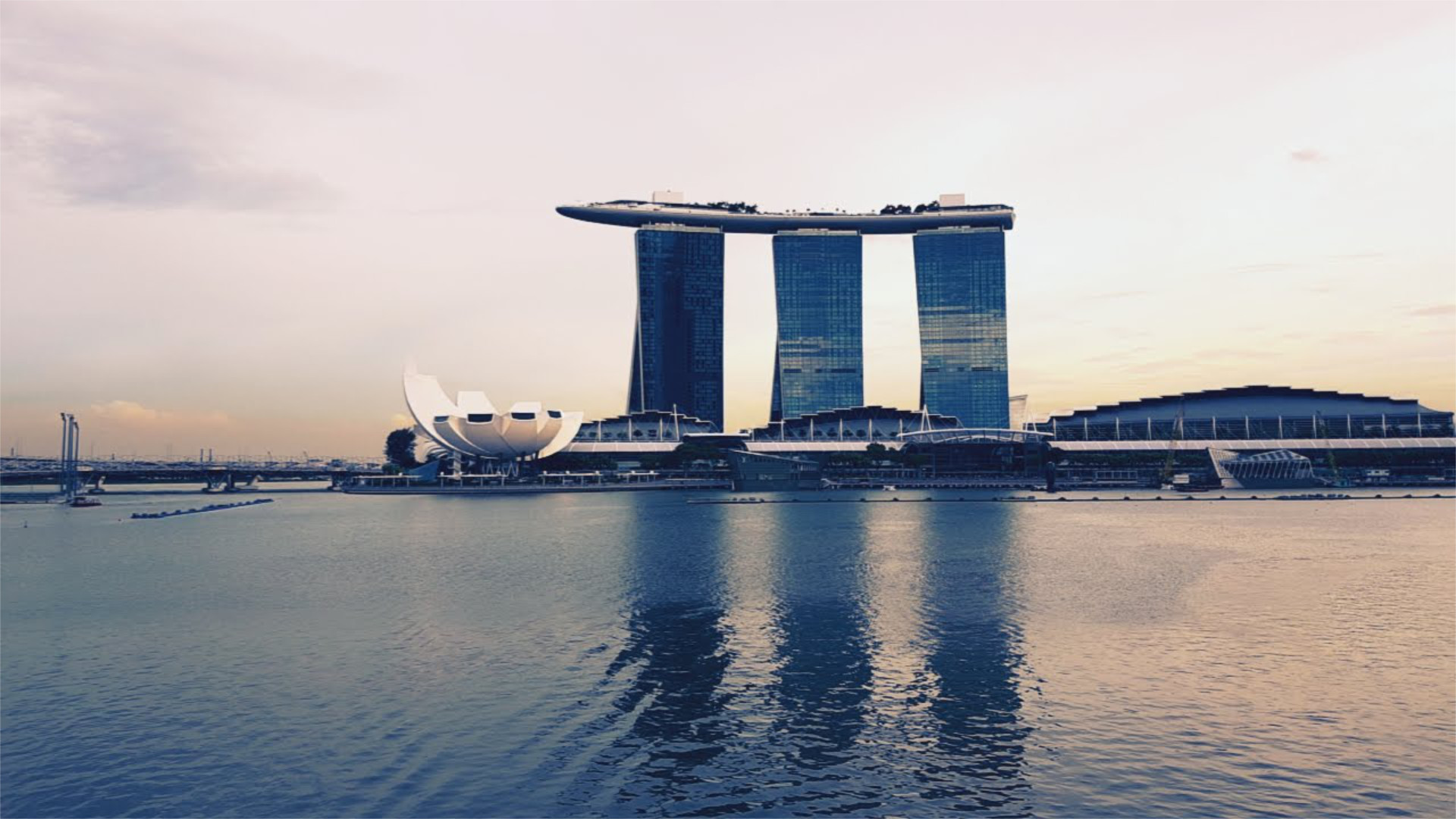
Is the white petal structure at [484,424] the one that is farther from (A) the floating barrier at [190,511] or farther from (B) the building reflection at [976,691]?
(B) the building reflection at [976,691]

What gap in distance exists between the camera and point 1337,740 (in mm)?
20922

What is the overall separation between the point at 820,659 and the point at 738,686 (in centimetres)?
409

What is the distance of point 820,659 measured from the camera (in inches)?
1128

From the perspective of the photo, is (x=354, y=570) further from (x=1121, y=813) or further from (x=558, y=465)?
(x=558, y=465)

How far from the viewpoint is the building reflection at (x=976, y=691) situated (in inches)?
719

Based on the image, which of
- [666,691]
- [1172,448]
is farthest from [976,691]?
[1172,448]

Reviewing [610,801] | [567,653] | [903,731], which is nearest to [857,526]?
[567,653]

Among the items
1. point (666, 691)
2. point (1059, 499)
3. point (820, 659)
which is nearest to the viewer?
point (666, 691)

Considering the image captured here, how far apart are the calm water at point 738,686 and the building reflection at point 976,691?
13cm

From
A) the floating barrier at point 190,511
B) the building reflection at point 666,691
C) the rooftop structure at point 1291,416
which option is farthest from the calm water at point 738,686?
the rooftop structure at point 1291,416

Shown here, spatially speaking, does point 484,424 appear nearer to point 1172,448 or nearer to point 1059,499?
point 1059,499

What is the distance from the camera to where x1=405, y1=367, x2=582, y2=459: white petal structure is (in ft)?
527

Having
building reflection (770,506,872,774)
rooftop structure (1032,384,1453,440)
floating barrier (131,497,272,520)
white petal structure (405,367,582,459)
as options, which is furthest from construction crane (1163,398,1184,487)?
A: floating barrier (131,497,272,520)

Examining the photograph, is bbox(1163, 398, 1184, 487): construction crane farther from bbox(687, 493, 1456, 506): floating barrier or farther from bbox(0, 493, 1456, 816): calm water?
bbox(0, 493, 1456, 816): calm water
